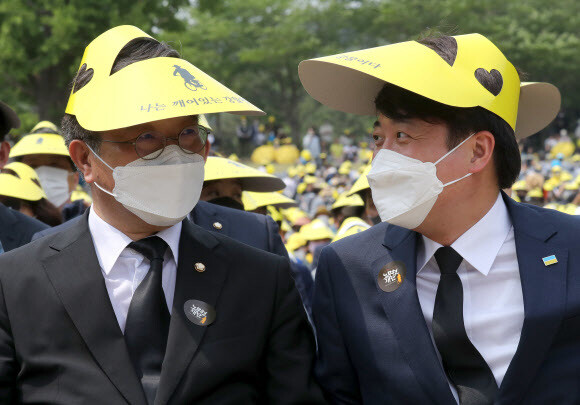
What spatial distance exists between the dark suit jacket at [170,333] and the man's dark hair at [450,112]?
0.79 metres

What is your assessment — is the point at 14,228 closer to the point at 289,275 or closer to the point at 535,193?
the point at 289,275

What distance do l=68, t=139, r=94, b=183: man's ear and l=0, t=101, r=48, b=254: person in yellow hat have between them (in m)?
1.48

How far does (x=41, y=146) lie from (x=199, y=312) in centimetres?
475

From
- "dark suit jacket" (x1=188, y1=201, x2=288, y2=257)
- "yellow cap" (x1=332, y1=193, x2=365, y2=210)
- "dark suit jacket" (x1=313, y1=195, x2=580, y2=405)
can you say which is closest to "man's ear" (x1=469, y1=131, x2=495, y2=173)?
"dark suit jacket" (x1=313, y1=195, x2=580, y2=405)

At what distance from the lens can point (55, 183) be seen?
291 inches

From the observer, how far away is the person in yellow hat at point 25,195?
6180 mm

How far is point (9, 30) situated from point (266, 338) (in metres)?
16.7

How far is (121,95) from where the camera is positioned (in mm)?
3078

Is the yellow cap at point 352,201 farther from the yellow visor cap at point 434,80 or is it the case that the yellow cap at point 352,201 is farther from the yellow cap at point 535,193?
the yellow cap at point 535,193

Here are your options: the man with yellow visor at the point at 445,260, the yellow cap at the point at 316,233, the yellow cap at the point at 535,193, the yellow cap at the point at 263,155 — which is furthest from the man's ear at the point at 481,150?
the yellow cap at the point at 263,155

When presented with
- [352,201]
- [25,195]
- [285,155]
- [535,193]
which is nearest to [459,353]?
[25,195]

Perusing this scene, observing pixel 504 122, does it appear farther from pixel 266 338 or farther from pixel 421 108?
pixel 266 338

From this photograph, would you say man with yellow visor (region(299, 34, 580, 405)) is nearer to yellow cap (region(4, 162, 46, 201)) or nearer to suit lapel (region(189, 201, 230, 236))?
suit lapel (region(189, 201, 230, 236))

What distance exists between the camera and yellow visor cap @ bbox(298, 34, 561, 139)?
10.4 feet
